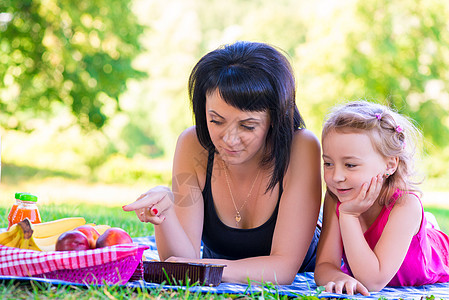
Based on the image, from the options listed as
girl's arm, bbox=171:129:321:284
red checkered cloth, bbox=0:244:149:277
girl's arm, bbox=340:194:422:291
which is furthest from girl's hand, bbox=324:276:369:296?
red checkered cloth, bbox=0:244:149:277

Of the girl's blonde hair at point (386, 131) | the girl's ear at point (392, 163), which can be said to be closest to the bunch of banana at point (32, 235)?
the girl's blonde hair at point (386, 131)

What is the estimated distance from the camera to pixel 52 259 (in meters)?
2.25

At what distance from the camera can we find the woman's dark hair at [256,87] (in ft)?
8.96

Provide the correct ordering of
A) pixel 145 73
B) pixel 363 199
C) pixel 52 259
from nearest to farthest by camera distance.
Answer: pixel 52 259
pixel 363 199
pixel 145 73

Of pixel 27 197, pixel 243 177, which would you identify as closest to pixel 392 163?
pixel 243 177

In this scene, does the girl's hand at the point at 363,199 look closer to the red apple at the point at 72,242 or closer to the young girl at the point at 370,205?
the young girl at the point at 370,205

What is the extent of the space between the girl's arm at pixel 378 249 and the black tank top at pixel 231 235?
465mm

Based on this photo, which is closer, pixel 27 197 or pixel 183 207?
pixel 27 197

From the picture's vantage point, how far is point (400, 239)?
2850 mm

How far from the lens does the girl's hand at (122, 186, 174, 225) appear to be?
2494 millimetres

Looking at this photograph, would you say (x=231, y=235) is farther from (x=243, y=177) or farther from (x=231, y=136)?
(x=231, y=136)

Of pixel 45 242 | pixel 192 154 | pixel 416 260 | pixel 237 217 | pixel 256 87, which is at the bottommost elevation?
pixel 416 260

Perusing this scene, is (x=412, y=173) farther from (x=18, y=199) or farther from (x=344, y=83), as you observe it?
(x=344, y=83)

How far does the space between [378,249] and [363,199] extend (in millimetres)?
288
